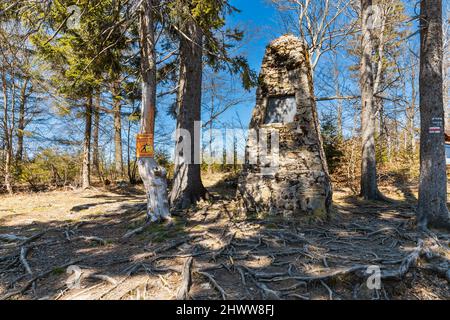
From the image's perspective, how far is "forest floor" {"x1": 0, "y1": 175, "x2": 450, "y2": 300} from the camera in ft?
9.28

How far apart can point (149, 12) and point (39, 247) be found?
4644mm

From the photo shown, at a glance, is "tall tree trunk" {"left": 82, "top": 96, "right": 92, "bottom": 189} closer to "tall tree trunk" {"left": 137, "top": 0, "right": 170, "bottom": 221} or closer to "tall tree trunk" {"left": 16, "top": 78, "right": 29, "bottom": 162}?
"tall tree trunk" {"left": 16, "top": 78, "right": 29, "bottom": 162}

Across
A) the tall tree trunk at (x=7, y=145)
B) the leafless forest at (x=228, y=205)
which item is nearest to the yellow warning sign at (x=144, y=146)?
the leafless forest at (x=228, y=205)

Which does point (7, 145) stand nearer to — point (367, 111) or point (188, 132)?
point (188, 132)

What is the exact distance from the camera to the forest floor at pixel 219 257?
9.28 ft

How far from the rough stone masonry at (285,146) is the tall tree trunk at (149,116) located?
197 centimetres

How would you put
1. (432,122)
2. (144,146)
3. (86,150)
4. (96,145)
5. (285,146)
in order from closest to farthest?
(432,122) → (144,146) → (285,146) → (86,150) → (96,145)

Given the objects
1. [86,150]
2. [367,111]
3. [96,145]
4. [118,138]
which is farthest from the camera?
[118,138]

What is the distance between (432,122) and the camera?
450 cm

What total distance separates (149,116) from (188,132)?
5.55 feet

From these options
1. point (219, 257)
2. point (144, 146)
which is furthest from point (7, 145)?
point (219, 257)

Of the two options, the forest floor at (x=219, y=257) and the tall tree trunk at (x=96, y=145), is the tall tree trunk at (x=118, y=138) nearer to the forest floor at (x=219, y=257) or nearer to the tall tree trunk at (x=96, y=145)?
the tall tree trunk at (x=96, y=145)
